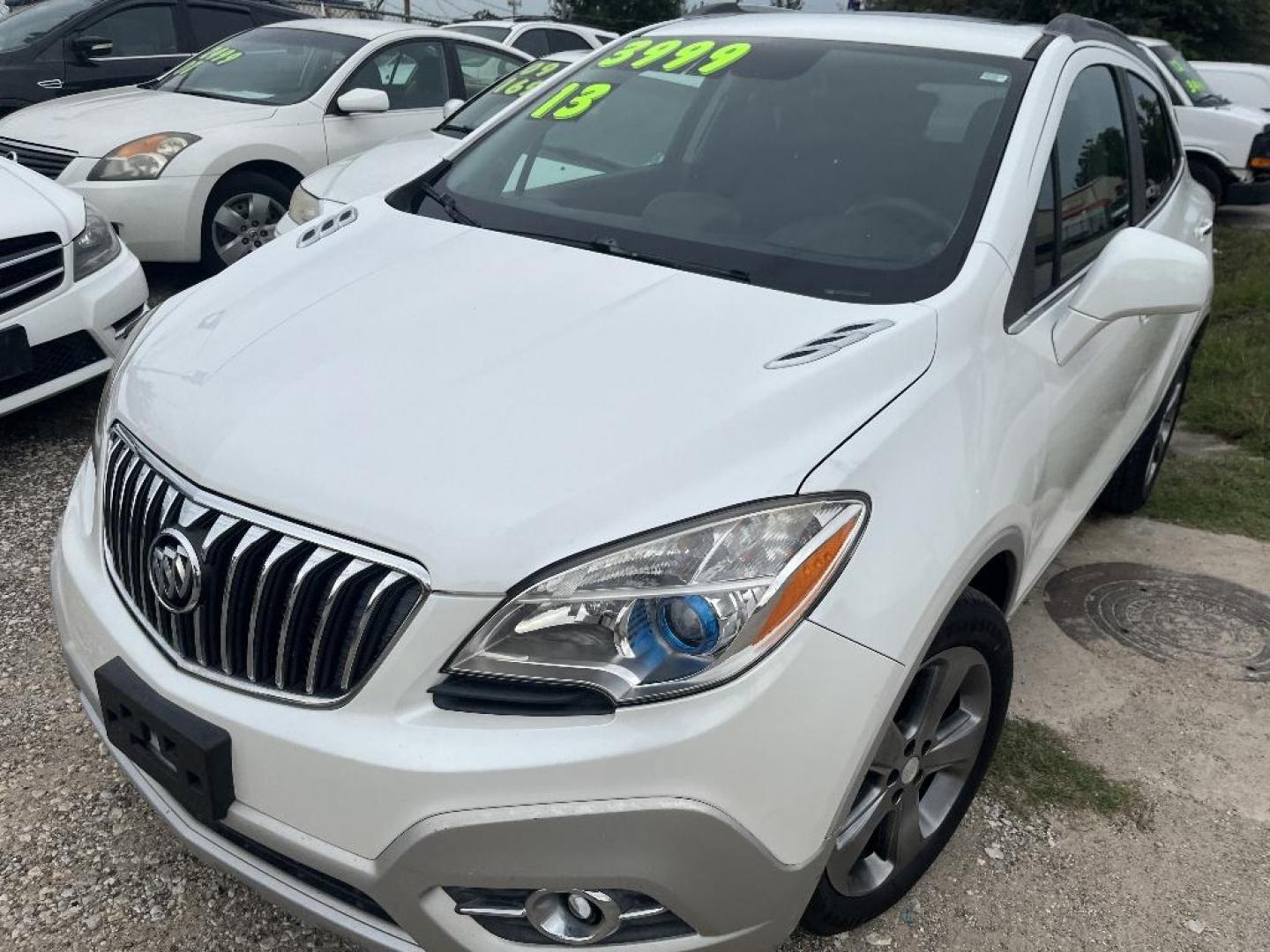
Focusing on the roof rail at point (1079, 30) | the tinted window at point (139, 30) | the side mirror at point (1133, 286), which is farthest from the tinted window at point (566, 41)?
the side mirror at point (1133, 286)

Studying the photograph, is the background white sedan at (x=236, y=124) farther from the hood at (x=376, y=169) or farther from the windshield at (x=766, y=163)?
the windshield at (x=766, y=163)

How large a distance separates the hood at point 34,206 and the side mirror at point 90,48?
12.8 ft

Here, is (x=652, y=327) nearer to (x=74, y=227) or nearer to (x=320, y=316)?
(x=320, y=316)

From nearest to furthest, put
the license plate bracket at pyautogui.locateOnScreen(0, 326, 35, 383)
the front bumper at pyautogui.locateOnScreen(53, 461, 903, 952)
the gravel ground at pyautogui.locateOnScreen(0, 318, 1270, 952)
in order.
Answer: the front bumper at pyautogui.locateOnScreen(53, 461, 903, 952), the gravel ground at pyautogui.locateOnScreen(0, 318, 1270, 952), the license plate bracket at pyautogui.locateOnScreen(0, 326, 35, 383)

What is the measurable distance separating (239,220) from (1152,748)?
523 centimetres

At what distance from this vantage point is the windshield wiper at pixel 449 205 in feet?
9.11

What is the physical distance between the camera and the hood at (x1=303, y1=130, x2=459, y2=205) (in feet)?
16.8

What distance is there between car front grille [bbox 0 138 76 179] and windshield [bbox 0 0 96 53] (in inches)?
84.8

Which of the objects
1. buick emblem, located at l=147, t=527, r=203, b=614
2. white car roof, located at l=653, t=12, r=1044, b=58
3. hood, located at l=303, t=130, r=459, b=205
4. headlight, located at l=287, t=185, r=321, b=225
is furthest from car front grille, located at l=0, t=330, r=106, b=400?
buick emblem, located at l=147, t=527, r=203, b=614

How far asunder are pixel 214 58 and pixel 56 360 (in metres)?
3.71

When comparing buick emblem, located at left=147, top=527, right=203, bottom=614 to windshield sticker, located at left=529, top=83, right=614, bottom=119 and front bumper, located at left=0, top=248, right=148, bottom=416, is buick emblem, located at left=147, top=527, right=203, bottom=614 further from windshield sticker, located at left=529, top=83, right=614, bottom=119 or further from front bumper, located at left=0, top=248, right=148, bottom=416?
front bumper, located at left=0, top=248, right=148, bottom=416

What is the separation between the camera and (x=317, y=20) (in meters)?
→ 7.42

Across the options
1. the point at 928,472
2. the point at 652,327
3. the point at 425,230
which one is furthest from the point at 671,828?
the point at 425,230

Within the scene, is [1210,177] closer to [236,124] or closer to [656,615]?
[236,124]
